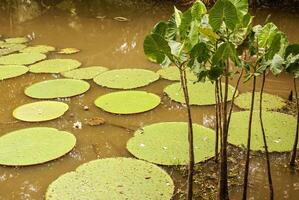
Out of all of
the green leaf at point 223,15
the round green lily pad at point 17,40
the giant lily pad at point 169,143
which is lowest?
the giant lily pad at point 169,143

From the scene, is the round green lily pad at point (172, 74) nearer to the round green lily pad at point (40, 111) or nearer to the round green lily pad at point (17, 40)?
the round green lily pad at point (40, 111)

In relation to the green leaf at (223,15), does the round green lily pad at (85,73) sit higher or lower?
lower

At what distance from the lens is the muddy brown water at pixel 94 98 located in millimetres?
3021

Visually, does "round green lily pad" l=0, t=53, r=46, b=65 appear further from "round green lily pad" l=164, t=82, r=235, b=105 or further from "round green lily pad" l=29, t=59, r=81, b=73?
"round green lily pad" l=164, t=82, r=235, b=105

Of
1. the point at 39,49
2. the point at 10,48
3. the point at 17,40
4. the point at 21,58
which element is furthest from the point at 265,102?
the point at 17,40

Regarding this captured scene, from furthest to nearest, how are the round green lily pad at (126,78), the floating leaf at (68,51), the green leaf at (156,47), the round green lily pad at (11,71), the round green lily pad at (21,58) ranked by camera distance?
the floating leaf at (68,51)
the round green lily pad at (21,58)
the round green lily pad at (11,71)
the round green lily pad at (126,78)
the green leaf at (156,47)

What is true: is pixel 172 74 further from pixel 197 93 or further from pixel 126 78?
pixel 197 93

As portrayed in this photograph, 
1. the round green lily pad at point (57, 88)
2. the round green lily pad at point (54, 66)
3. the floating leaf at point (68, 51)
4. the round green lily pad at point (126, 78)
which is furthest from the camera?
the floating leaf at point (68, 51)

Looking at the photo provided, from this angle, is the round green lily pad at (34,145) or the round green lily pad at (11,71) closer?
the round green lily pad at (34,145)

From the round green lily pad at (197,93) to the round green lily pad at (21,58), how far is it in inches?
80.4

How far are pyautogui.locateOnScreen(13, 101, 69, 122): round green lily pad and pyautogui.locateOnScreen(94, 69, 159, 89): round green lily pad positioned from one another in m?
0.70

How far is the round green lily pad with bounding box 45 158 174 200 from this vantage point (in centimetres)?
276

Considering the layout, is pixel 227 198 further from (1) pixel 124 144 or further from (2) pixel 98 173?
(1) pixel 124 144

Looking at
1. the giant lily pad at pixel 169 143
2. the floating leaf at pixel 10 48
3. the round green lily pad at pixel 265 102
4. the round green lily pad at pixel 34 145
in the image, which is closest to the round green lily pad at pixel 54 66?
the floating leaf at pixel 10 48
